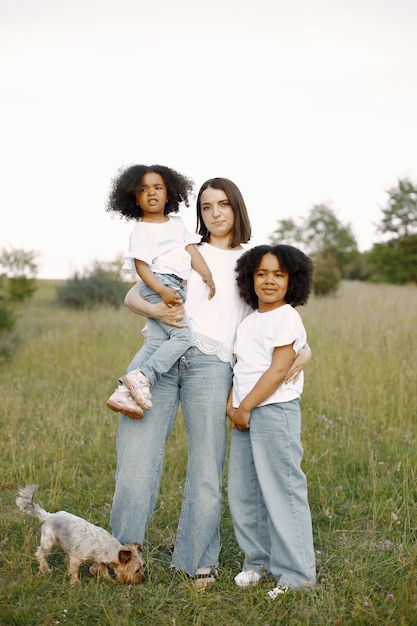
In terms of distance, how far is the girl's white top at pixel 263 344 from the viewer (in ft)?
10.3

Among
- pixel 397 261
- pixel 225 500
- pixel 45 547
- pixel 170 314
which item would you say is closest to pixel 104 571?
pixel 45 547

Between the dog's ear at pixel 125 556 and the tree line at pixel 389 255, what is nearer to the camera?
the dog's ear at pixel 125 556

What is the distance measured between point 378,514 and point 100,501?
6.40 feet

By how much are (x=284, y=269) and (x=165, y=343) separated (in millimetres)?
720

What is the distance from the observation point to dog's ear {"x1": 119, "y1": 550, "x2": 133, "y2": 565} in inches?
125

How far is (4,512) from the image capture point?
4.39 metres

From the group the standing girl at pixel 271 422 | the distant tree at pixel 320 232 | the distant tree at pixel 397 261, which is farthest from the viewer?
the distant tree at pixel 320 232

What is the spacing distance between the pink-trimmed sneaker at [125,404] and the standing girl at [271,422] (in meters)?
0.49

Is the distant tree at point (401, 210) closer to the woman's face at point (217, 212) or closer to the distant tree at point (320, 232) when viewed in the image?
the distant tree at point (320, 232)

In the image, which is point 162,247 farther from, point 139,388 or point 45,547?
point 45,547

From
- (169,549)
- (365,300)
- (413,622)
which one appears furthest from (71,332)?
(413,622)

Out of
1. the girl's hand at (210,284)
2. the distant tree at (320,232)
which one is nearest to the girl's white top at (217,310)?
the girl's hand at (210,284)

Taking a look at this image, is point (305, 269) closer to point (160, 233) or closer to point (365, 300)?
point (160, 233)

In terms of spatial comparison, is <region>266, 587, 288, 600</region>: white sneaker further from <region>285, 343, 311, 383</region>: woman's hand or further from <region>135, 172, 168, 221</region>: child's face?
<region>135, 172, 168, 221</region>: child's face
